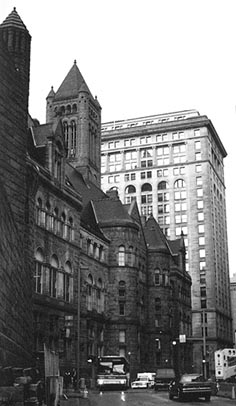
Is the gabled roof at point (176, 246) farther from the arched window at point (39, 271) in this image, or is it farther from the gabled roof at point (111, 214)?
the arched window at point (39, 271)

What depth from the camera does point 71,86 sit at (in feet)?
338

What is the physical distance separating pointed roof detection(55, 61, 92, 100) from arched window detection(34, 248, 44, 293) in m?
49.5

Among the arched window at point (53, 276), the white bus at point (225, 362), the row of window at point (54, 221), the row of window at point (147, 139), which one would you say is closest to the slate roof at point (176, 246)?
the row of window at point (147, 139)

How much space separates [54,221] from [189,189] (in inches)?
3324

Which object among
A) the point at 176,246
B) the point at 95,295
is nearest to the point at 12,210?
the point at 95,295

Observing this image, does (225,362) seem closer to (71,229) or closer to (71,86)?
(71,229)

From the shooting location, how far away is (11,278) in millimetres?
19250

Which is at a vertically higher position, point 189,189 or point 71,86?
point 71,86

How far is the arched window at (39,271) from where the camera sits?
179 feet

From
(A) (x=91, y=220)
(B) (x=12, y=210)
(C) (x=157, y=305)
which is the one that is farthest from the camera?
(C) (x=157, y=305)

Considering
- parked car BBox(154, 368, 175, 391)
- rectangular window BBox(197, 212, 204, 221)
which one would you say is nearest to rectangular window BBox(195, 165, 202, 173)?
rectangular window BBox(197, 212, 204, 221)

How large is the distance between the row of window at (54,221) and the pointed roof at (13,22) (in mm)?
29125

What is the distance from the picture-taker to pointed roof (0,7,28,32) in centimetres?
2675

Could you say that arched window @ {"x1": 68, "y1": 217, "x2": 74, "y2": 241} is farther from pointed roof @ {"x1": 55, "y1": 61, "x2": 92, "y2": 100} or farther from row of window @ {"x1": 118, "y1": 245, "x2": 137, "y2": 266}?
pointed roof @ {"x1": 55, "y1": 61, "x2": 92, "y2": 100}
